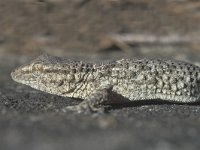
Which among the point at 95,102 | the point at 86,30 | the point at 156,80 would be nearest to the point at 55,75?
the point at 95,102

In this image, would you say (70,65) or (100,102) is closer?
(100,102)

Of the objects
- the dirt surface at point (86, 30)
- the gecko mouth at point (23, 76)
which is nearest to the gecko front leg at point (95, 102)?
the dirt surface at point (86, 30)

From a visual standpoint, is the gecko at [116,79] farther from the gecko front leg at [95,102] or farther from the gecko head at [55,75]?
the gecko front leg at [95,102]

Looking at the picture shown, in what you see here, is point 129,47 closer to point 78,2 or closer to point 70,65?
point 78,2

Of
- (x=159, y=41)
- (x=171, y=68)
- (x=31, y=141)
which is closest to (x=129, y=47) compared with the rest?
(x=159, y=41)

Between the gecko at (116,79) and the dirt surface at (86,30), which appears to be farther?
the dirt surface at (86,30)

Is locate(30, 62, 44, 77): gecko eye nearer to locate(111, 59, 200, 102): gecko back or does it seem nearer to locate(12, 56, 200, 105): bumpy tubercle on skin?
locate(12, 56, 200, 105): bumpy tubercle on skin

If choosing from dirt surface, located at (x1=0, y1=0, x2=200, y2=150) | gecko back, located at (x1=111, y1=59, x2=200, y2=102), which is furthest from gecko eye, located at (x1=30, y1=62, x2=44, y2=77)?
gecko back, located at (x1=111, y1=59, x2=200, y2=102)
